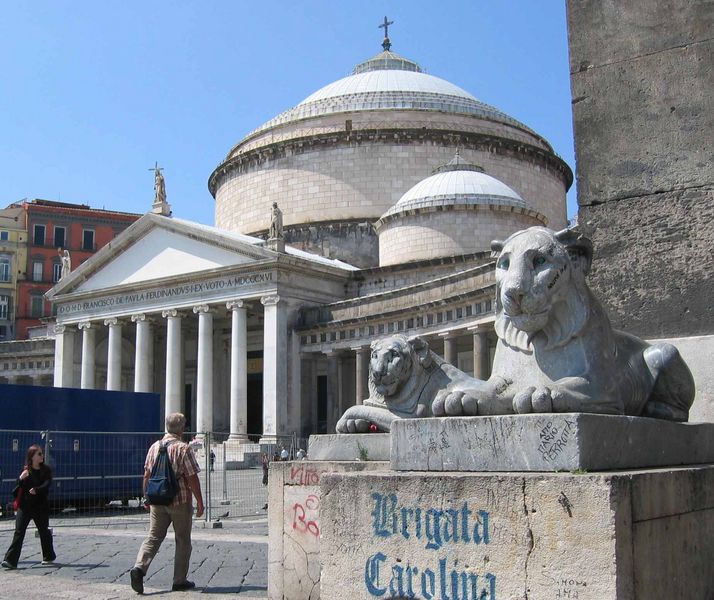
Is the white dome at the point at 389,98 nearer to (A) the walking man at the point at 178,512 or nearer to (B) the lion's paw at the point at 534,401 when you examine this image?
(A) the walking man at the point at 178,512

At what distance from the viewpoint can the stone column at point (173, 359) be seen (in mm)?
42406

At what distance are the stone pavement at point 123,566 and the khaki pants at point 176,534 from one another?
0.78ft

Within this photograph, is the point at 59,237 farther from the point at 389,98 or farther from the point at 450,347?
the point at 450,347

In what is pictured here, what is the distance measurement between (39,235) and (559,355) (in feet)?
229

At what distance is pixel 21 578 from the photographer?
9352mm

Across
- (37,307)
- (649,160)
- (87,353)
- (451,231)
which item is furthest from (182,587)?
(37,307)

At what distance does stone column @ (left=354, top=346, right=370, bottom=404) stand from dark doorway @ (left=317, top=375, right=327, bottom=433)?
4147mm

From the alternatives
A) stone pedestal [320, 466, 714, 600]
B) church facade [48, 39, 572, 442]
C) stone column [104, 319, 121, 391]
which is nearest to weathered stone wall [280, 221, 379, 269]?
church facade [48, 39, 572, 442]

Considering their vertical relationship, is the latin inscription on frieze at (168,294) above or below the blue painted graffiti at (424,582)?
above

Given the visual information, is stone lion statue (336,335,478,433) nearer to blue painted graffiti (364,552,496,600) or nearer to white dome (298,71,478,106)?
blue painted graffiti (364,552,496,600)

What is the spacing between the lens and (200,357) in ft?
136

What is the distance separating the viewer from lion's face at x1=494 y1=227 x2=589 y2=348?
4.23 meters

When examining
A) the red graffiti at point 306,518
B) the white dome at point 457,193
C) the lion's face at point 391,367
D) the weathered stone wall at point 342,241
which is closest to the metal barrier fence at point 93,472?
the red graffiti at point 306,518

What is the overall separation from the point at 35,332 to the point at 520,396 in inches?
2391
